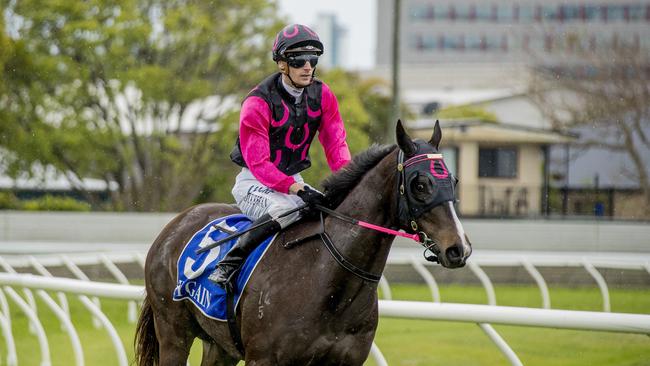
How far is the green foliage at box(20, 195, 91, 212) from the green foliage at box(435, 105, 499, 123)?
721 cm

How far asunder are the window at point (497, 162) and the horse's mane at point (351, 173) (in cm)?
1366

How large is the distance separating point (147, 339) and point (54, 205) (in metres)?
13.3

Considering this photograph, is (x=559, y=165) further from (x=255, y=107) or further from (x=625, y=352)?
(x=255, y=107)

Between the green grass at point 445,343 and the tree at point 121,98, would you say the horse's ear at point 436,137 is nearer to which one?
the green grass at point 445,343

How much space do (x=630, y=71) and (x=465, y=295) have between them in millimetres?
6402

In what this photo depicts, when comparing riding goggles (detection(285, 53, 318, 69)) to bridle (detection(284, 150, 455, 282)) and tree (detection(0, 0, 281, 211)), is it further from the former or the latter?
tree (detection(0, 0, 281, 211))

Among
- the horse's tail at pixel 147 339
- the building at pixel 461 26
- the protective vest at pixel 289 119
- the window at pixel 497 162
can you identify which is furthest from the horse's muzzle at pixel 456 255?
the building at pixel 461 26

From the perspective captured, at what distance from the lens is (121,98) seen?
18.5 meters

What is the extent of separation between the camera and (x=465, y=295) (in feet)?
39.7

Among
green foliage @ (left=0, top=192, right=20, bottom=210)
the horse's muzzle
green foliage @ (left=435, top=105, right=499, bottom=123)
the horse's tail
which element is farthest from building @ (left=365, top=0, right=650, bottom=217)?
the horse's muzzle

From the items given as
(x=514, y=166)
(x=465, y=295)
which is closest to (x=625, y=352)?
(x=465, y=295)

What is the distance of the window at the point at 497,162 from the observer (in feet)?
57.7

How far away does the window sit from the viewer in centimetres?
1759

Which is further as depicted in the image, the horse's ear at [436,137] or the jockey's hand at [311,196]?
the jockey's hand at [311,196]
